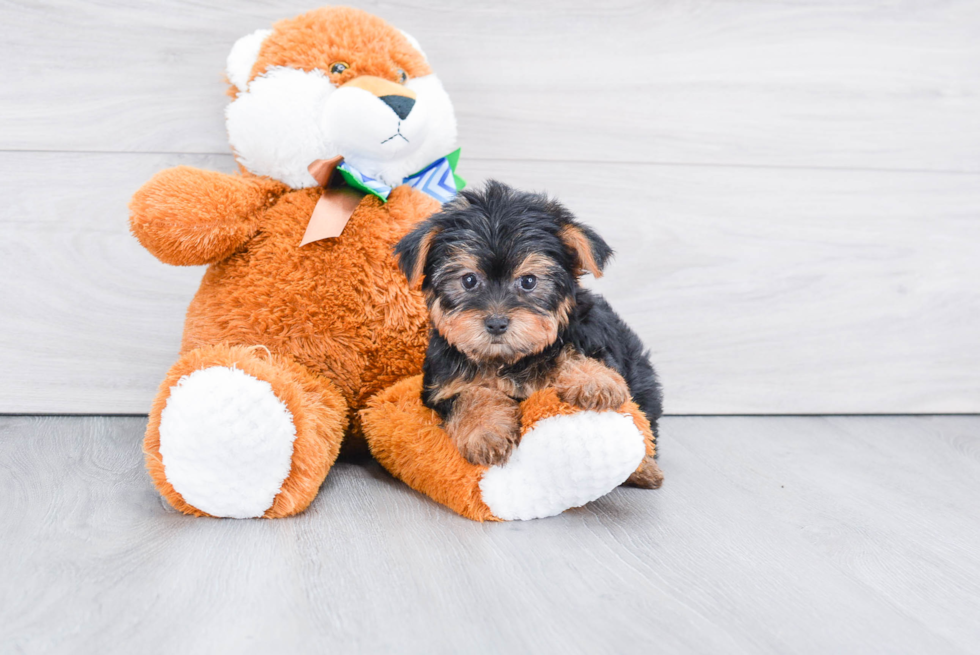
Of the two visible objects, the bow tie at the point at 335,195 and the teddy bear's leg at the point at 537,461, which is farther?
the bow tie at the point at 335,195

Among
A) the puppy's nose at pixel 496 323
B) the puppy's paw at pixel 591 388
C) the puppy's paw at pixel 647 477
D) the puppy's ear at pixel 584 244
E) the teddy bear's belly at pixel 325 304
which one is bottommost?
the puppy's paw at pixel 647 477

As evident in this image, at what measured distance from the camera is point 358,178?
1.94 meters

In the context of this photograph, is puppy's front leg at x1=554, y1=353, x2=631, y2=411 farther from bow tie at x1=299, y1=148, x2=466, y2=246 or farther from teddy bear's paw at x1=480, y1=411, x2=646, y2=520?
bow tie at x1=299, y1=148, x2=466, y2=246

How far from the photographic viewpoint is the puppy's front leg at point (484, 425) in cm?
150

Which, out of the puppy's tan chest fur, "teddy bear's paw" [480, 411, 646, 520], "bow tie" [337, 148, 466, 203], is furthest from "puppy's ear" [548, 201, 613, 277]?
"bow tie" [337, 148, 466, 203]

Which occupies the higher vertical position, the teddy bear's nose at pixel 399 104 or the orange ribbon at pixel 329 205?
the teddy bear's nose at pixel 399 104

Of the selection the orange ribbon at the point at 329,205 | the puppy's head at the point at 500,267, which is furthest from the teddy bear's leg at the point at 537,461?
the orange ribbon at the point at 329,205

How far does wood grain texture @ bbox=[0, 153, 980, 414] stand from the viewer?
91.9 inches

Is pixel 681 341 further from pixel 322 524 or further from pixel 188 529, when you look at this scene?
pixel 188 529

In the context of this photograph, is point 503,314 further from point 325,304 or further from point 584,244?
point 325,304

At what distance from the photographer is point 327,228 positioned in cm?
190

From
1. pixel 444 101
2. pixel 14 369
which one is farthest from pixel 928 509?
pixel 14 369

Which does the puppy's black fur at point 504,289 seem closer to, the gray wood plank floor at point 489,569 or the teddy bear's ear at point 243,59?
the gray wood plank floor at point 489,569

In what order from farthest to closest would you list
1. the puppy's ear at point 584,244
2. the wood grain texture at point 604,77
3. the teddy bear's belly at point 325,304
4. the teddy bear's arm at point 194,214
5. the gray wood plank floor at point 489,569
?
the wood grain texture at point 604,77 → the teddy bear's belly at point 325,304 → the teddy bear's arm at point 194,214 → the puppy's ear at point 584,244 → the gray wood plank floor at point 489,569
